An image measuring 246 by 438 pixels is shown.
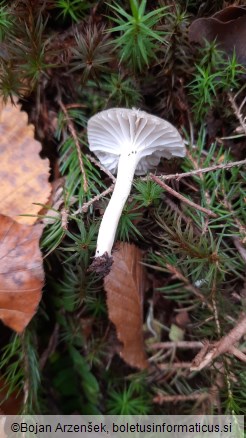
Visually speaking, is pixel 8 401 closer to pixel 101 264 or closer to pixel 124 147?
A: pixel 101 264

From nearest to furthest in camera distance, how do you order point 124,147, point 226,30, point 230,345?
point 230,345 < point 226,30 < point 124,147

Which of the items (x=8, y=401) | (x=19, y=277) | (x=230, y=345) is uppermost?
(x=19, y=277)

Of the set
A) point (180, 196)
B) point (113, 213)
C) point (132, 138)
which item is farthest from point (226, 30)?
point (113, 213)

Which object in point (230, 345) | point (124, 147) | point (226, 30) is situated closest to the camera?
point (230, 345)

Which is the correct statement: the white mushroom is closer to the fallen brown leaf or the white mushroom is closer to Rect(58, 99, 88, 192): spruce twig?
Rect(58, 99, 88, 192): spruce twig

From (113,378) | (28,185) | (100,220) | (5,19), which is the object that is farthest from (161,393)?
(5,19)

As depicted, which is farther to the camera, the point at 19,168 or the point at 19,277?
the point at 19,168

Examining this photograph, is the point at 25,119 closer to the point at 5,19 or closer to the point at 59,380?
the point at 5,19
